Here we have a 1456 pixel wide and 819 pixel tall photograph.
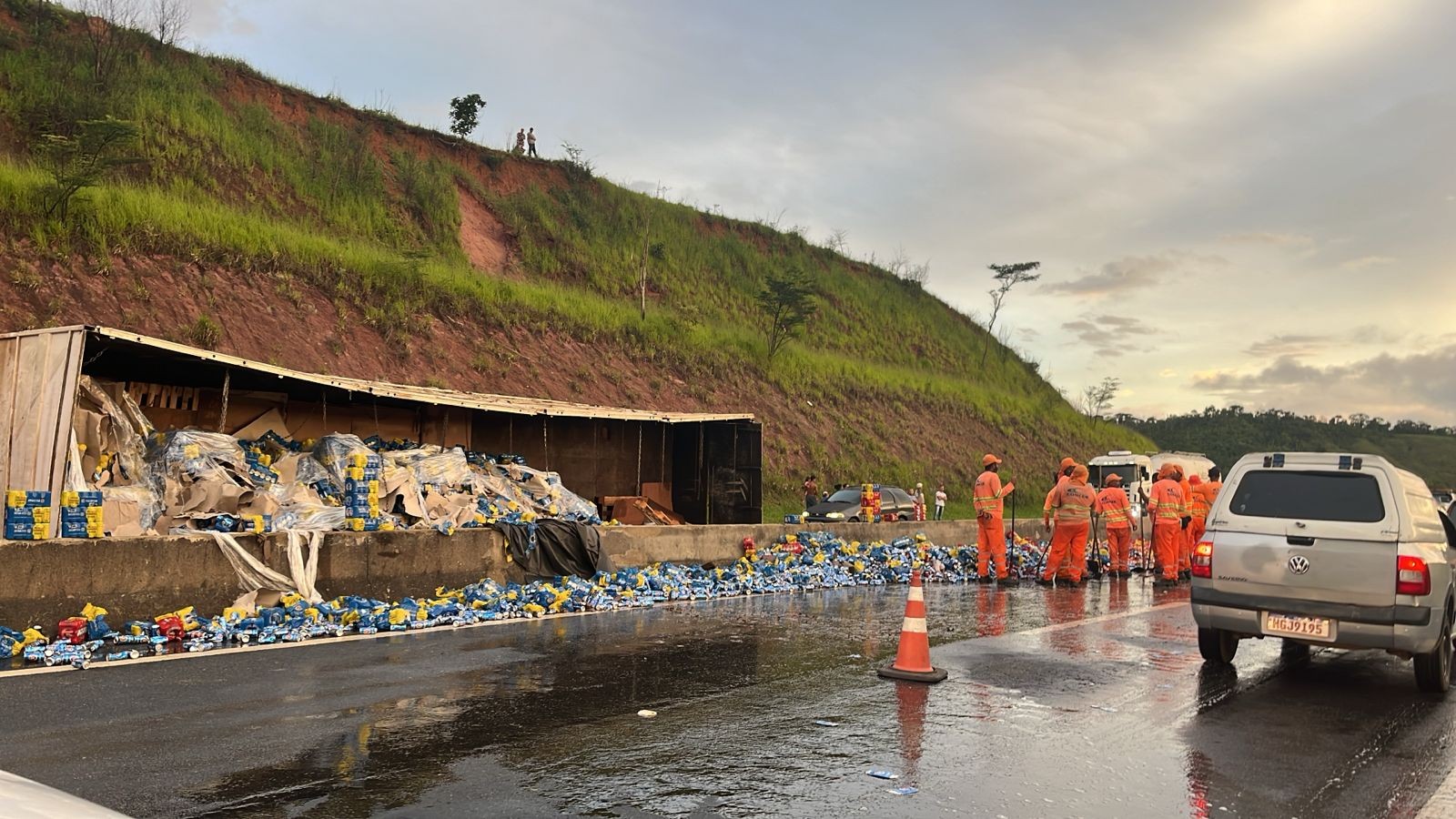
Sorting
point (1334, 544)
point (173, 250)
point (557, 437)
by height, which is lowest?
point (1334, 544)

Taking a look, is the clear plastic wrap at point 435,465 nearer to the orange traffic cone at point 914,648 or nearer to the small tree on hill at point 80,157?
the orange traffic cone at point 914,648

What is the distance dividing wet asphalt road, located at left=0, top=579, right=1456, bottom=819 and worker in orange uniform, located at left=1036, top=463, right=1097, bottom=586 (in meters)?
5.66

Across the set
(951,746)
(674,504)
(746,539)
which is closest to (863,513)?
(674,504)

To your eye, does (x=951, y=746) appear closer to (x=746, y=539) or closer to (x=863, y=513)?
(x=746, y=539)

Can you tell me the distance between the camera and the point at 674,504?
70.9 ft

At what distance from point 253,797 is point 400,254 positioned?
92.8ft

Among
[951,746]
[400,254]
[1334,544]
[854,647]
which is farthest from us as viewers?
[400,254]

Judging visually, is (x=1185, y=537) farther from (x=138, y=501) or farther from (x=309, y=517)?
(x=138, y=501)

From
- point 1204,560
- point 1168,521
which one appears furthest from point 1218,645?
point 1168,521

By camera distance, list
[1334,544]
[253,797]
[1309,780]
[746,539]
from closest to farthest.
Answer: [253,797] < [1309,780] < [1334,544] < [746,539]

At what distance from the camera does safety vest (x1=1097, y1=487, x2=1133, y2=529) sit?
17422mm

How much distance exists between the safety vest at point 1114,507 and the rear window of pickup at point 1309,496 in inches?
343

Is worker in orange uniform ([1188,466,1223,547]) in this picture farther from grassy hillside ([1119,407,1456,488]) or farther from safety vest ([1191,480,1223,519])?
grassy hillside ([1119,407,1456,488])

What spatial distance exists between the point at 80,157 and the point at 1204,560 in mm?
25015
